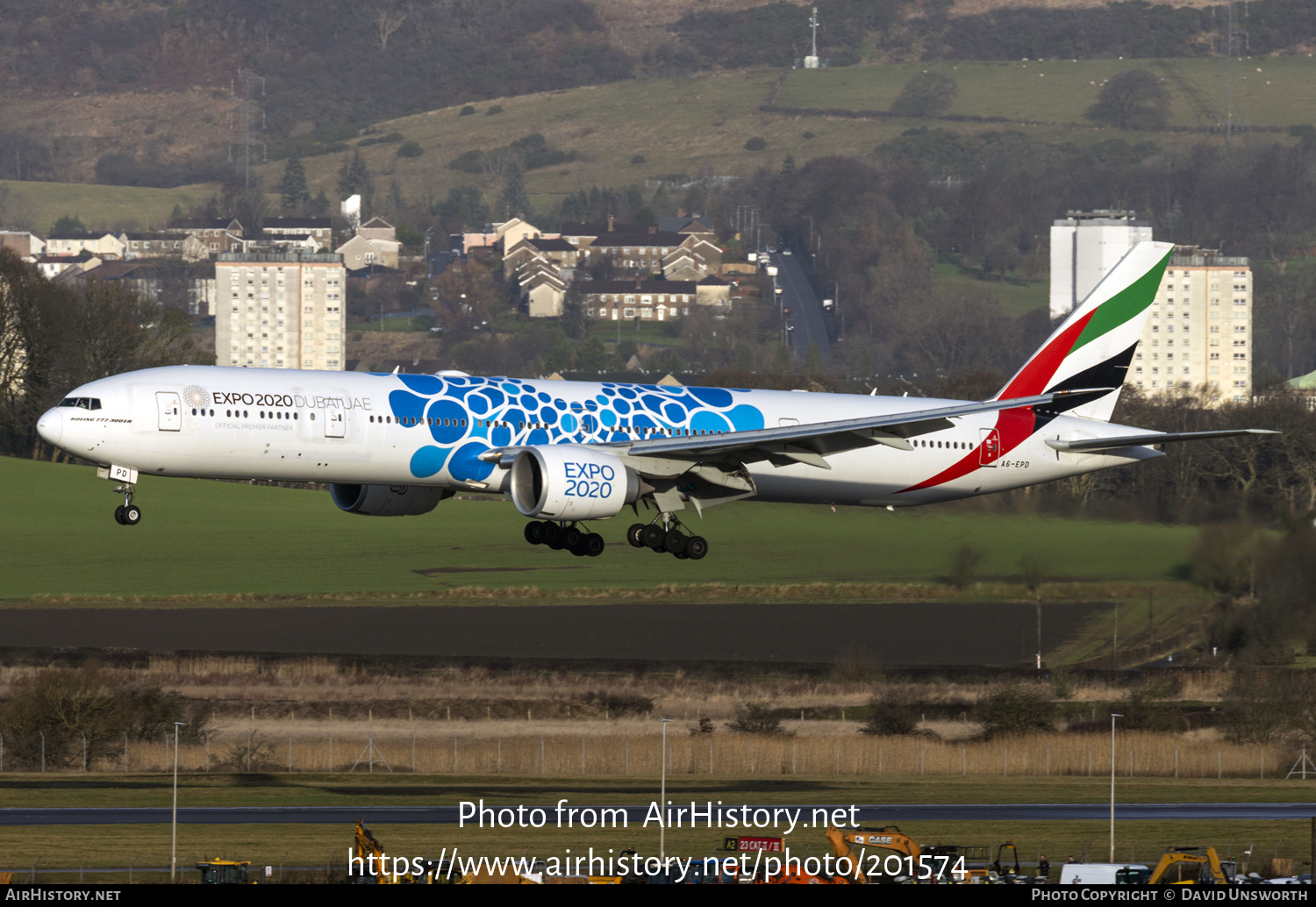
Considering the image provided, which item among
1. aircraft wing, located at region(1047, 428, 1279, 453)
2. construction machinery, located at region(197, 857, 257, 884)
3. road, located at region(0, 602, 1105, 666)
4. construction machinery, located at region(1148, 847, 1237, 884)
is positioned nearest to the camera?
construction machinery, located at region(1148, 847, 1237, 884)

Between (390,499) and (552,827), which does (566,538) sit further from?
(552,827)

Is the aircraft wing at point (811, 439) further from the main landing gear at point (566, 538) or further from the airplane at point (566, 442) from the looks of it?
the main landing gear at point (566, 538)

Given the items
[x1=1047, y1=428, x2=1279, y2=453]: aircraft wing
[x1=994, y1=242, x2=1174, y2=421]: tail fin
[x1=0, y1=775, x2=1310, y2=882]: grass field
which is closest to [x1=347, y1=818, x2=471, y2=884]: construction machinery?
[x1=0, y1=775, x2=1310, y2=882]: grass field

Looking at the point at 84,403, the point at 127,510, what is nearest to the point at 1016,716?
the point at 127,510

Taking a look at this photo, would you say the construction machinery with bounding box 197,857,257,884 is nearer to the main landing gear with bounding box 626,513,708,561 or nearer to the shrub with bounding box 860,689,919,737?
the main landing gear with bounding box 626,513,708,561

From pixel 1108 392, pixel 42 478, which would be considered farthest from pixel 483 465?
pixel 42 478

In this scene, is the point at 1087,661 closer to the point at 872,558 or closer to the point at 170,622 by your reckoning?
the point at 872,558

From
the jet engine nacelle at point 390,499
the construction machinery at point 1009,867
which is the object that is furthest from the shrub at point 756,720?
the jet engine nacelle at point 390,499
